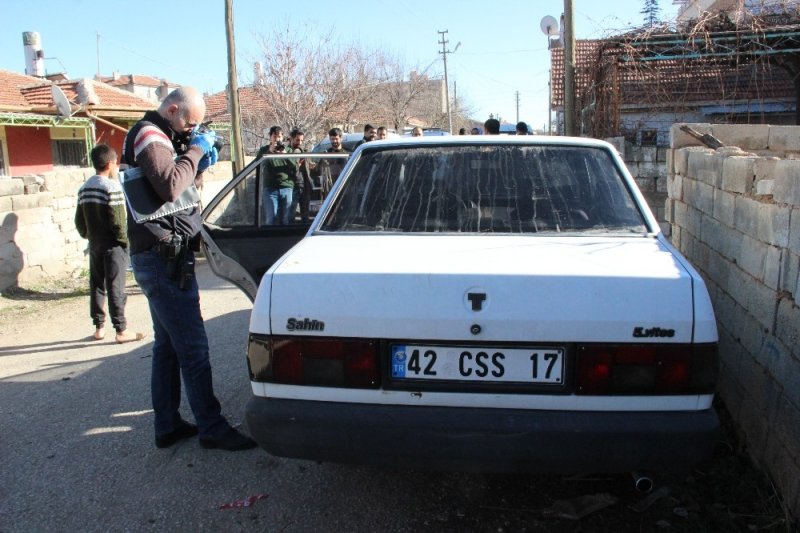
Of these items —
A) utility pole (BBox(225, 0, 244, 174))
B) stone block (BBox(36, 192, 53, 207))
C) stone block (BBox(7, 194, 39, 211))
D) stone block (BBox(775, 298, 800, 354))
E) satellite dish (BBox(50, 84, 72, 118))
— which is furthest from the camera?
satellite dish (BBox(50, 84, 72, 118))

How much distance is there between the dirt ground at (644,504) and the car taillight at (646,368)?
76 centimetres

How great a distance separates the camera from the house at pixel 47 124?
698 inches

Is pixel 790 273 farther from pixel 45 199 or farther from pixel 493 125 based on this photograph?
pixel 45 199

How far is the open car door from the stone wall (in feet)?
15.5

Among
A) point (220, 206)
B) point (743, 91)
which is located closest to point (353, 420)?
point (220, 206)

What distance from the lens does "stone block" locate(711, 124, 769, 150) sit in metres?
5.50

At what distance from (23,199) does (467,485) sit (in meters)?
7.22

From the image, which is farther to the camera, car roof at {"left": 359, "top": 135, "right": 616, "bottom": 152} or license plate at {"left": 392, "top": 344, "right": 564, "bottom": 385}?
car roof at {"left": 359, "top": 135, "right": 616, "bottom": 152}

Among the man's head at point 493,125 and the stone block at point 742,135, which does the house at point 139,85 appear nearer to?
the man's head at point 493,125

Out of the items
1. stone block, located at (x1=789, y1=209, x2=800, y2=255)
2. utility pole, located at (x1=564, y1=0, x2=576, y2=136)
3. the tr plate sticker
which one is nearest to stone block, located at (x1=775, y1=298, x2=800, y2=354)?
stone block, located at (x1=789, y1=209, x2=800, y2=255)

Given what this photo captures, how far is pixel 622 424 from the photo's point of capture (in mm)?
2242

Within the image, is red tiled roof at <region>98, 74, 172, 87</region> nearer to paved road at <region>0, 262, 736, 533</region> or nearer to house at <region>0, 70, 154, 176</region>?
house at <region>0, 70, 154, 176</region>

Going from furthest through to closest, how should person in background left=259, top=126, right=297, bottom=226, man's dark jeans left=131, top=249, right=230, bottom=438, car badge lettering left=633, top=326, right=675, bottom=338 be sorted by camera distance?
person in background left=259, top=126, right=297, bottom=226 < man's dark jeans left=131, top=249, right=230, bottom=438 < car badge lettering left=633, top=326, right=675, bottom=338

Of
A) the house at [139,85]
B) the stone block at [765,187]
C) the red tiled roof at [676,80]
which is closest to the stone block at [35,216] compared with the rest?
the stone block at [765,187]
